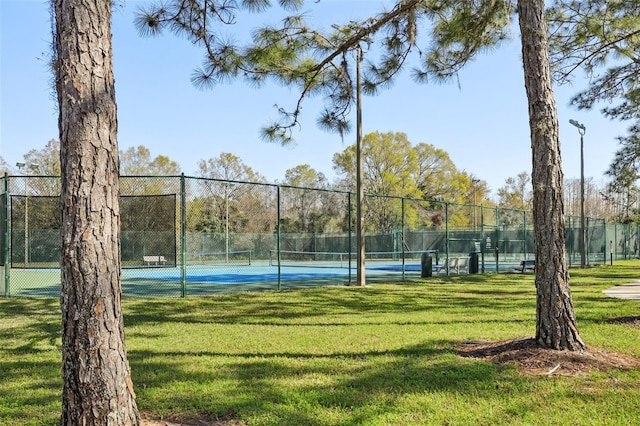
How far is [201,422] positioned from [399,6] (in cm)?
615

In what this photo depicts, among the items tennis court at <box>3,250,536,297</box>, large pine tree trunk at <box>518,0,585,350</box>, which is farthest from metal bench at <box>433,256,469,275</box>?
large pine tree trunk at <box>518,0,585,350</box>

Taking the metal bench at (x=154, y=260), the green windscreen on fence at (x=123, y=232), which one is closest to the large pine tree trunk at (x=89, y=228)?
the green windscreen on fence at (x=123, y=232)

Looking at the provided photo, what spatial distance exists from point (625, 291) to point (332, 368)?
29.2 ft

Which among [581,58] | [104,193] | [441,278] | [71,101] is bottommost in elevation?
[441,278]

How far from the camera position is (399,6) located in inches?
290

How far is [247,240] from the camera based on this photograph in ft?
65.1

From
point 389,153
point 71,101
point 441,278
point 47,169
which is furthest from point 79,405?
point 389,153

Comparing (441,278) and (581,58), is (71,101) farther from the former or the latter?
(441,278)

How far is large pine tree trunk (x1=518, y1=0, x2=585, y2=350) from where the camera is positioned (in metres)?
4.61

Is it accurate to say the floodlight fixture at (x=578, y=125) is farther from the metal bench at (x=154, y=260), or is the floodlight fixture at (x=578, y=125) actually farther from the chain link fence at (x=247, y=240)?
the metal bench at (x=154, y=260)

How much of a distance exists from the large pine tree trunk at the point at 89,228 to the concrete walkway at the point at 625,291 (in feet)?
31.0

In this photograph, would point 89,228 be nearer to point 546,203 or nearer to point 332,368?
point 332,368

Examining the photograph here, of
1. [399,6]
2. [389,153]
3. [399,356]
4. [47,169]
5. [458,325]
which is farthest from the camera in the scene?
[389,153]

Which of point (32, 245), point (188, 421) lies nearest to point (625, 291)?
point (188, 421)
